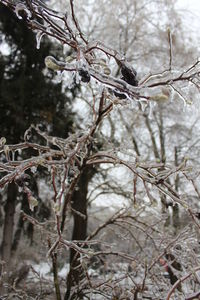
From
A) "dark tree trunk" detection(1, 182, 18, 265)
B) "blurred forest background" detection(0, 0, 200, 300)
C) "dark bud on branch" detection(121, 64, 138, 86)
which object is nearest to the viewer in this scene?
"dark bud on branch" detection(121, 64, 138, 86)

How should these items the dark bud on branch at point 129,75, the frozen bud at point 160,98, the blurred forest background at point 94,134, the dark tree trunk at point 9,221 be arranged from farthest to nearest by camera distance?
the dark tree trunk at point 9,221, the blurred forest background at point 94,134, the dark bud on branch at point 129,75, the frozen bud at point 160,98

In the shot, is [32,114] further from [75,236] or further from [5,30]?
[75,236]

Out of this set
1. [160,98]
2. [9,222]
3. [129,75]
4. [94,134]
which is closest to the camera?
[160,98]

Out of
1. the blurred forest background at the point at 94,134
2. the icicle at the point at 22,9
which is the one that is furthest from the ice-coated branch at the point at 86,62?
the blurred forest background at the point at 94,134

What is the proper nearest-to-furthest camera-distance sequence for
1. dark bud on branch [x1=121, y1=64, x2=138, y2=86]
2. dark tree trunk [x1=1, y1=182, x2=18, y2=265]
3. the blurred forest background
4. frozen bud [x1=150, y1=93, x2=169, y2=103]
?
1. frozen bud [x1=150, y1=93, x2=169, y2=103]
2. dark bud on branch [x1=121, y1=64, x2=138, y2=86]
3. the blurred forest background
4. dark tree trunk [x1=1, y1=182, x2=18, y2=265]

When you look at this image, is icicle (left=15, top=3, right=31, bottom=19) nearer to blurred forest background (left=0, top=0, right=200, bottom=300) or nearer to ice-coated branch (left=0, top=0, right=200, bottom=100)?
ice-coated branch (left=0, top=0, right=200, bottom=100)

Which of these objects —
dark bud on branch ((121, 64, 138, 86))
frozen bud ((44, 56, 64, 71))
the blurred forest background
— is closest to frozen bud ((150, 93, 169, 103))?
dark bud on branch ((121, 64, 138, 86))

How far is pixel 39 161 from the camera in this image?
4.54 feet

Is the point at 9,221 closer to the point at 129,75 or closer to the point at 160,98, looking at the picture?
the point at 129,75

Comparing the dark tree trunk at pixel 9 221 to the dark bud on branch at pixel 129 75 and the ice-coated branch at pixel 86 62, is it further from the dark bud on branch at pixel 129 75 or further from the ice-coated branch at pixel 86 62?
the dark bud on branch at pixel 129 75

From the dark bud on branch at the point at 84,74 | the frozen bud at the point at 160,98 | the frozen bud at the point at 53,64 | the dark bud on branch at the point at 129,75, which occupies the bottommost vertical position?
the frozen bud at the point at 160,98

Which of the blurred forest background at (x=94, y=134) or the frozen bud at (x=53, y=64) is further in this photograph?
the blurred forest background at (x=94, y=134)

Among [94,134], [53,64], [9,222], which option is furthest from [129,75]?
[9,222]

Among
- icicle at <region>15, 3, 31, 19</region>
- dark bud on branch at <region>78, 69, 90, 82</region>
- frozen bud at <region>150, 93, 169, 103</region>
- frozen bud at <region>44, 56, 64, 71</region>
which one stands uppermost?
icicle at <region>15, 3, 31, 19</region>
